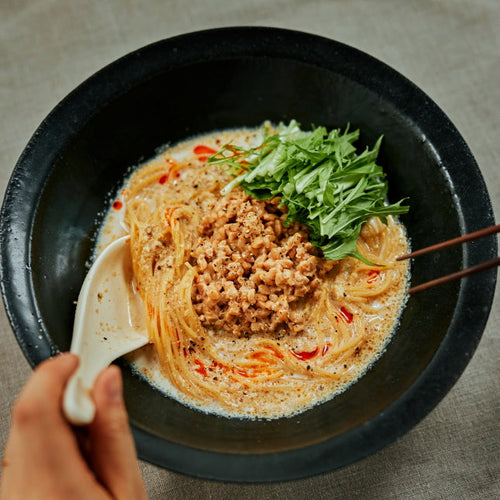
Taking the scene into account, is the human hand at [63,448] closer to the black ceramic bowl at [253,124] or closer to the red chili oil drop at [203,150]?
the black ceramic bowl at [253,124]

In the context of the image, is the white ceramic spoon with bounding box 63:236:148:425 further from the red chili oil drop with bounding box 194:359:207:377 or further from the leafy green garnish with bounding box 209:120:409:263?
the leafy green garnish with bounding box 209:120:409:263

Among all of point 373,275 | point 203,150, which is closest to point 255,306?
point 373,275

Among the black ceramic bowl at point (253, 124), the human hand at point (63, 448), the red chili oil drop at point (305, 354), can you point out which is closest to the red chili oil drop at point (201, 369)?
the black ceramic bowl at point (253, 124)

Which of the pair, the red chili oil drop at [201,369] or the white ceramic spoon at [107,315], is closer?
the white ceramic spoon at [107,315]

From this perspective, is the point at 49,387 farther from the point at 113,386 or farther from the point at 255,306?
the point at 255,306

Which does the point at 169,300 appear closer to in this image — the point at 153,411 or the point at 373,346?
the point at 153,411
